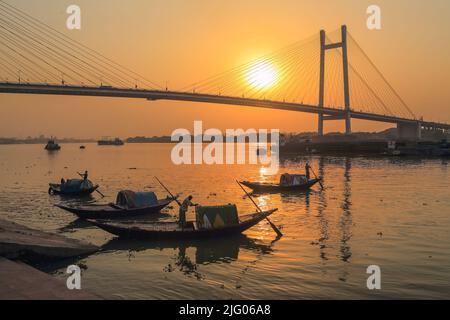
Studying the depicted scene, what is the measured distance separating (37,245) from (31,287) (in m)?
4.30

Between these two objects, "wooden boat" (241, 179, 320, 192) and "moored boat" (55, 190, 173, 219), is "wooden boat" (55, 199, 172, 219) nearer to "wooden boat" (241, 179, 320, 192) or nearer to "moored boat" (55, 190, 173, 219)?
"moored boat" (55, 190, 173, 219)

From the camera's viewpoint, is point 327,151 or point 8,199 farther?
point 327,151

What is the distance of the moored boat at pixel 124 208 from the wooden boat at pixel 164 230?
451 cm

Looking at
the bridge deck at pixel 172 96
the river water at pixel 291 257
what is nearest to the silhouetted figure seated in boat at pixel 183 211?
the river water at pixel 291 257

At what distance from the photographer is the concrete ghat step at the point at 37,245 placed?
1278cm

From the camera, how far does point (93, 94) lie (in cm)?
6769

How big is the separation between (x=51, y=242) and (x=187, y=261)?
4.64m

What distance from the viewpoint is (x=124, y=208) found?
2230cm

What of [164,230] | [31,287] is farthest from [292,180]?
[31,287]

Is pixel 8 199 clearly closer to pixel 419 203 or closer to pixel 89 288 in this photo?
pixel 89 288

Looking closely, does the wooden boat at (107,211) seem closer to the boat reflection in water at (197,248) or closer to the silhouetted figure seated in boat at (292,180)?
the boat reflection in water at (197,248)

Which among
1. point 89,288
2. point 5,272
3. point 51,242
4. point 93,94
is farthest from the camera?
point 93,94

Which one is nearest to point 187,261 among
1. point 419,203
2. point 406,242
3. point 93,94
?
point 406,242
